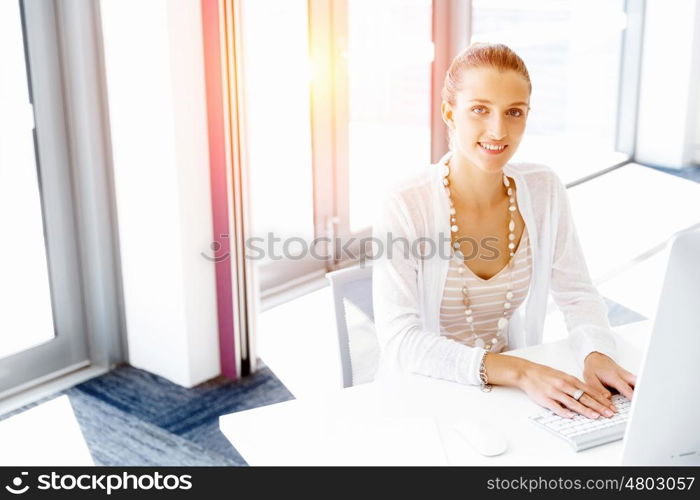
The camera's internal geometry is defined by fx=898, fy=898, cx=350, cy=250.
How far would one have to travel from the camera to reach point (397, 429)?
1544 millimetres

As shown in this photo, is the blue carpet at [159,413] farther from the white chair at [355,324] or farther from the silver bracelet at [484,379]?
the silver bracelet at [484,379]

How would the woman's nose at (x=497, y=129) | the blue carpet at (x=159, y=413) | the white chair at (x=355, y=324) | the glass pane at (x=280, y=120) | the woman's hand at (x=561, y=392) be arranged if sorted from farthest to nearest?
the glass pane at (x=280, y=120) < the blue carpet at (x=159, y=413) < the white chair at (x=355, y=324) < the woman's nose at (x=497, y=129) < the woman's hand at (x=561, y=392)

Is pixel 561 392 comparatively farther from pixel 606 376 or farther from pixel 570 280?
pixel 570 280

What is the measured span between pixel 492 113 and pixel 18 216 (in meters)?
1.89

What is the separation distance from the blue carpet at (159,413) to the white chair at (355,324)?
2.82 feet

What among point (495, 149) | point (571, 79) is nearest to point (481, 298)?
point (495, 149)

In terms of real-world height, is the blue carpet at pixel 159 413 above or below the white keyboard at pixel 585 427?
below

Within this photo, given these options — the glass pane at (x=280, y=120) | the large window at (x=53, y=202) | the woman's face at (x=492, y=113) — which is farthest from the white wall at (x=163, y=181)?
the woman's face at (x=492, y=113)

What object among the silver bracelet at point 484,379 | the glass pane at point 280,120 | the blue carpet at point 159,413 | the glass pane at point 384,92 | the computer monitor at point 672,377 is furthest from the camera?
the glass pane at point 384,92

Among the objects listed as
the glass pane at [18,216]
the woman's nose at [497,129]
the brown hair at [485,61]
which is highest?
the brown hair at [485,61]

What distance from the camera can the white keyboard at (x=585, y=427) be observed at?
4.91 ft

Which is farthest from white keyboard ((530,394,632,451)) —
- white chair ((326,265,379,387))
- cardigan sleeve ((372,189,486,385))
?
white chair ((326,265,379,387))

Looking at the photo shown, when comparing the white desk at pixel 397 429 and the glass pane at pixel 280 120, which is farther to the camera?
the glass pane at pixel 280 120

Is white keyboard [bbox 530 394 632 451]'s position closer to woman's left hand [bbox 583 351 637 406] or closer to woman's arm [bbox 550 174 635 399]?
woman's left hand [bbox 583 351 637 406]
